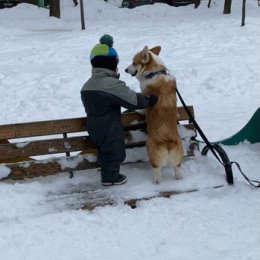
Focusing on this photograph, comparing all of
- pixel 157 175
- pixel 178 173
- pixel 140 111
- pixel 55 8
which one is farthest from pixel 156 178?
pixel 55 8

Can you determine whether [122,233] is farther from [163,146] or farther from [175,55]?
[175,55]

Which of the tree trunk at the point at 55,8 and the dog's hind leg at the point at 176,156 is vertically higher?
the dog's hind leg at the point at 176,156

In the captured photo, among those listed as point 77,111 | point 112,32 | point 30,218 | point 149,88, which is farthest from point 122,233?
point 112,32

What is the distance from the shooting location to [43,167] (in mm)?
5160

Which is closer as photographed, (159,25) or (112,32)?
(112,32)

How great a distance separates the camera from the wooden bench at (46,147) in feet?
16.5

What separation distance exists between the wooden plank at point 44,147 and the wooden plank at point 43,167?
0.32 feet

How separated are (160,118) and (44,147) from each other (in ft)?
4.11

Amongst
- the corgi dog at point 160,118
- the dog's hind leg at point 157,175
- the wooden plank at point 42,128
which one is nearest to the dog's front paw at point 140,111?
the corgi dog at point 160,118

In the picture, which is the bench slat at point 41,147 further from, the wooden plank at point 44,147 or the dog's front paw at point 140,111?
the dog's front paw at point 140,111

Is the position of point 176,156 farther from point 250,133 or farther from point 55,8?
point 55,8

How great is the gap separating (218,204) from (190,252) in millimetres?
901

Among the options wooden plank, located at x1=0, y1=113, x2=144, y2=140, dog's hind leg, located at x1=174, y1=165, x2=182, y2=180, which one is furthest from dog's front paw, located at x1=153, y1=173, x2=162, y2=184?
wooden plank, located at x1=0, y1=113, x2=144, y2=140

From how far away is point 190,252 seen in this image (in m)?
3.84
